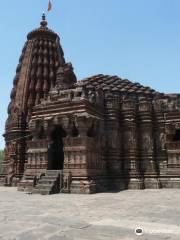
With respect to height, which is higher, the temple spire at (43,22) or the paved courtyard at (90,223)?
the temple spire at (43,22)

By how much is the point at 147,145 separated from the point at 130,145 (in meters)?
1.35

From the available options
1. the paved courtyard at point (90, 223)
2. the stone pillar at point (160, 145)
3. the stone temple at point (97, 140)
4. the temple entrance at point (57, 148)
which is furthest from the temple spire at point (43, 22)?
the paved courtyard at point (90, 223)

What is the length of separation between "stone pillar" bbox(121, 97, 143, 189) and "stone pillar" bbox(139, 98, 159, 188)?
49 centimetres

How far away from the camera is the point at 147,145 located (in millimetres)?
23156

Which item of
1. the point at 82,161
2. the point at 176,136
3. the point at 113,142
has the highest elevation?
the point at 176,136

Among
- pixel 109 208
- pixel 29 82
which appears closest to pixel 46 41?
pixel 29 82

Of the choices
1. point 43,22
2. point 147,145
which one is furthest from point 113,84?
point 43,22

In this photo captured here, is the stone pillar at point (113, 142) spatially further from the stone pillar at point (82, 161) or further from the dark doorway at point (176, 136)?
the dark doorway at point (176, 136)

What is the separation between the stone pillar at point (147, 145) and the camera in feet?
73.1

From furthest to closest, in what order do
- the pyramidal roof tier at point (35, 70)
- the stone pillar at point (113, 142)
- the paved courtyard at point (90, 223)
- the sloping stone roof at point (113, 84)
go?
the pyramidal roof tier at point (35, 70), the sloping stone roof at point (113, 84), the stone pillar at point (113, 142), the paved courtyard at point (90, 223)

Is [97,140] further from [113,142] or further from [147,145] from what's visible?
[147,145]

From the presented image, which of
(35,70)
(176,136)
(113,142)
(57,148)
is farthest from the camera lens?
(35,70)

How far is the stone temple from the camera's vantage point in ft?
61.4

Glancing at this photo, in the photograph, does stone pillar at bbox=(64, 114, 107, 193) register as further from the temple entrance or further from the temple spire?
the temple spire
